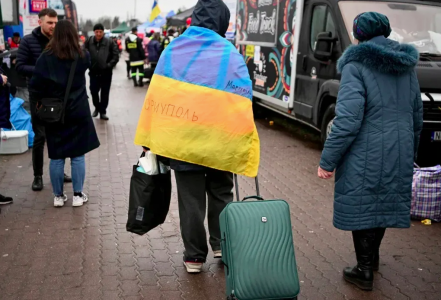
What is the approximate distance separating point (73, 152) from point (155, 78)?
2.02 meters

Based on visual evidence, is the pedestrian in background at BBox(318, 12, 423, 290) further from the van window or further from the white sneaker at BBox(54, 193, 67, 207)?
the van window

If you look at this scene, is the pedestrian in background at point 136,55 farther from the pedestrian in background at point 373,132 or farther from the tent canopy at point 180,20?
the pedestrian in background at point 373,132

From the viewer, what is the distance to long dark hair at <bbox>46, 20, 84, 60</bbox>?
17.9ft

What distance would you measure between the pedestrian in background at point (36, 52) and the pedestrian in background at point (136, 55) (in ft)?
41.4

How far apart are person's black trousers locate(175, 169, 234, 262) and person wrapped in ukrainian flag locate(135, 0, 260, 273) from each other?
0.12 m

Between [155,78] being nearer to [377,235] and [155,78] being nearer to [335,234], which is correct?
[377,235]

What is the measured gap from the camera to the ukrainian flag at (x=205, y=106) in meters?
3.88

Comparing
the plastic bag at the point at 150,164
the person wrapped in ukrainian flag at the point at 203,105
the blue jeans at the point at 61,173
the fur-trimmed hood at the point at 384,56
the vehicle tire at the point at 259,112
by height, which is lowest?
the vehicle tire at the point at 259,112

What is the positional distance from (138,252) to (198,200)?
0.91 m

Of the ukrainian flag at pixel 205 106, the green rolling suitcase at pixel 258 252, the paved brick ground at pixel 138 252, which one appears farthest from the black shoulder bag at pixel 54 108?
the green rolling suitcase at pixel 258 252

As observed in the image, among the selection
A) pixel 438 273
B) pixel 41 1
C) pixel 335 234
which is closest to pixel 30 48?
pixel 335 234

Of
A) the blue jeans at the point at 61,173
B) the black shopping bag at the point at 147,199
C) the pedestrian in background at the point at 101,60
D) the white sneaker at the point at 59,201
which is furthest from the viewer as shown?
the pedestrian in background at the point at 101,60

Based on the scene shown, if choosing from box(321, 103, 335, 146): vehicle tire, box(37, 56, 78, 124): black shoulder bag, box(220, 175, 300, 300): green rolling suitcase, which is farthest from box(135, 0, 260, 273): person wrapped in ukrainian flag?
box(321, 103, 335, 146): vehicle tire

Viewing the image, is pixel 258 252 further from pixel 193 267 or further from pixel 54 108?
pixel 54 108
